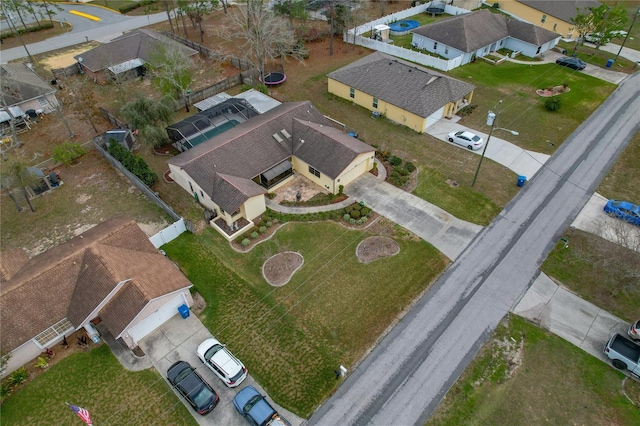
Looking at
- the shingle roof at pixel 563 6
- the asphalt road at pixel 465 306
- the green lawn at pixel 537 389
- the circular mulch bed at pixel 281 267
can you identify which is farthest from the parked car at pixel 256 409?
the shingle roof at pixel 563 6

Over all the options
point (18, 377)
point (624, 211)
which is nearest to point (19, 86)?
point (18, 377)

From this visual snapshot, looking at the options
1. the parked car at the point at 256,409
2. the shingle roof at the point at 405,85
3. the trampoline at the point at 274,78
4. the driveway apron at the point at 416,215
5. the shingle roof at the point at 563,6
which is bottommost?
the parked car at the point at 256,409

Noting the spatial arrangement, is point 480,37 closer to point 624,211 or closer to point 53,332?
point 624,211

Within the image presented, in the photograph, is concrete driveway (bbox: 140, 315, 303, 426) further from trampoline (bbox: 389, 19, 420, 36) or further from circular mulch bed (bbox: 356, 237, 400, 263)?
trampoline (bbox: 389, 19, 420, 36)

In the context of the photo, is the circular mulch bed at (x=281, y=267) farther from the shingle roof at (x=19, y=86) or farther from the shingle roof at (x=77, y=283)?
the shingle roof at (x=19, y=86)

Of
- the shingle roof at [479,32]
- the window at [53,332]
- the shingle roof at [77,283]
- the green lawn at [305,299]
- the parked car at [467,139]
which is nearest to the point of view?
the shingle roof at [77,283]

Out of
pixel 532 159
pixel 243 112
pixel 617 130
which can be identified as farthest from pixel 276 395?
pixel 617 130
